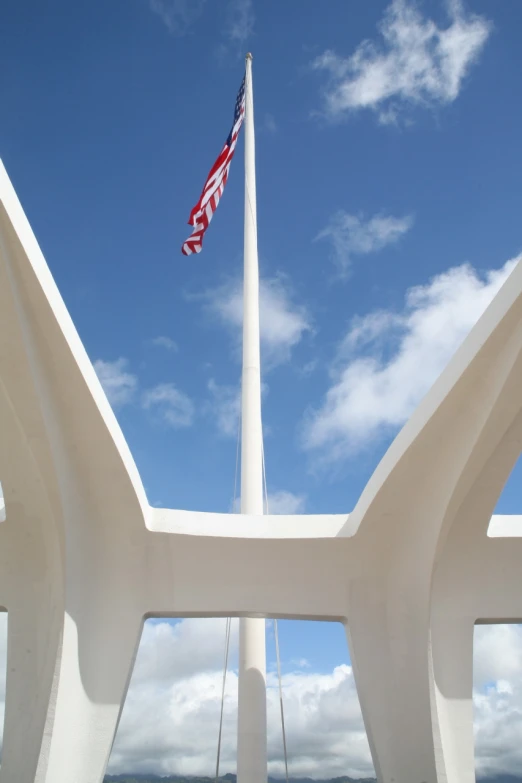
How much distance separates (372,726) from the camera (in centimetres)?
1145

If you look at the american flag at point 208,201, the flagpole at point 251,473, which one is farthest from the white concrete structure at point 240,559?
the american flag at point 208,201

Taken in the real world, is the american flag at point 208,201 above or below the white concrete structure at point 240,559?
above

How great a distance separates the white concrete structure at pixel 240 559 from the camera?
9.85 m

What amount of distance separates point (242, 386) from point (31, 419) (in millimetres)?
5557

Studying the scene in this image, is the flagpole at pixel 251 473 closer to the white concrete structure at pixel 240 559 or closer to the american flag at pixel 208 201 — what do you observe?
the white concrete structure at pixel 240 559

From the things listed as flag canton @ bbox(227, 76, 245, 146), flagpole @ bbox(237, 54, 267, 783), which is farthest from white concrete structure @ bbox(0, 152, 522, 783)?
flag canton @ bbox(227, 76, 245, 146)

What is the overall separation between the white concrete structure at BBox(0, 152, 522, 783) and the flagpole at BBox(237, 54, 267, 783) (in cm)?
80

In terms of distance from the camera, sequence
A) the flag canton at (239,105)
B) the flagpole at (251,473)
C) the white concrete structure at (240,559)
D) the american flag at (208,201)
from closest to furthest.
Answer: the white concrete structure at (240,559) → the flagpole at (251,473) → the american flag at (208,201) → the flag canton at (239,105)

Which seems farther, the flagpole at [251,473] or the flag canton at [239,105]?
the flag canton at [239,105]

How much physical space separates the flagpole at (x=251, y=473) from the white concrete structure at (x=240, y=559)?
800mm

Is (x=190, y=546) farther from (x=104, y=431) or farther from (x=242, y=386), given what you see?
(x=242, y=386)

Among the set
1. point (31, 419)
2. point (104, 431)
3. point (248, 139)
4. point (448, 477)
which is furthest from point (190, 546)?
point (248, 139)

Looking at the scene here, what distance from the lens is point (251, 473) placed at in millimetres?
13531

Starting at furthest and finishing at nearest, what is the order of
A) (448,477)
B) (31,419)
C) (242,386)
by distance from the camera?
(242,386) → (448,477) → (31,419)
